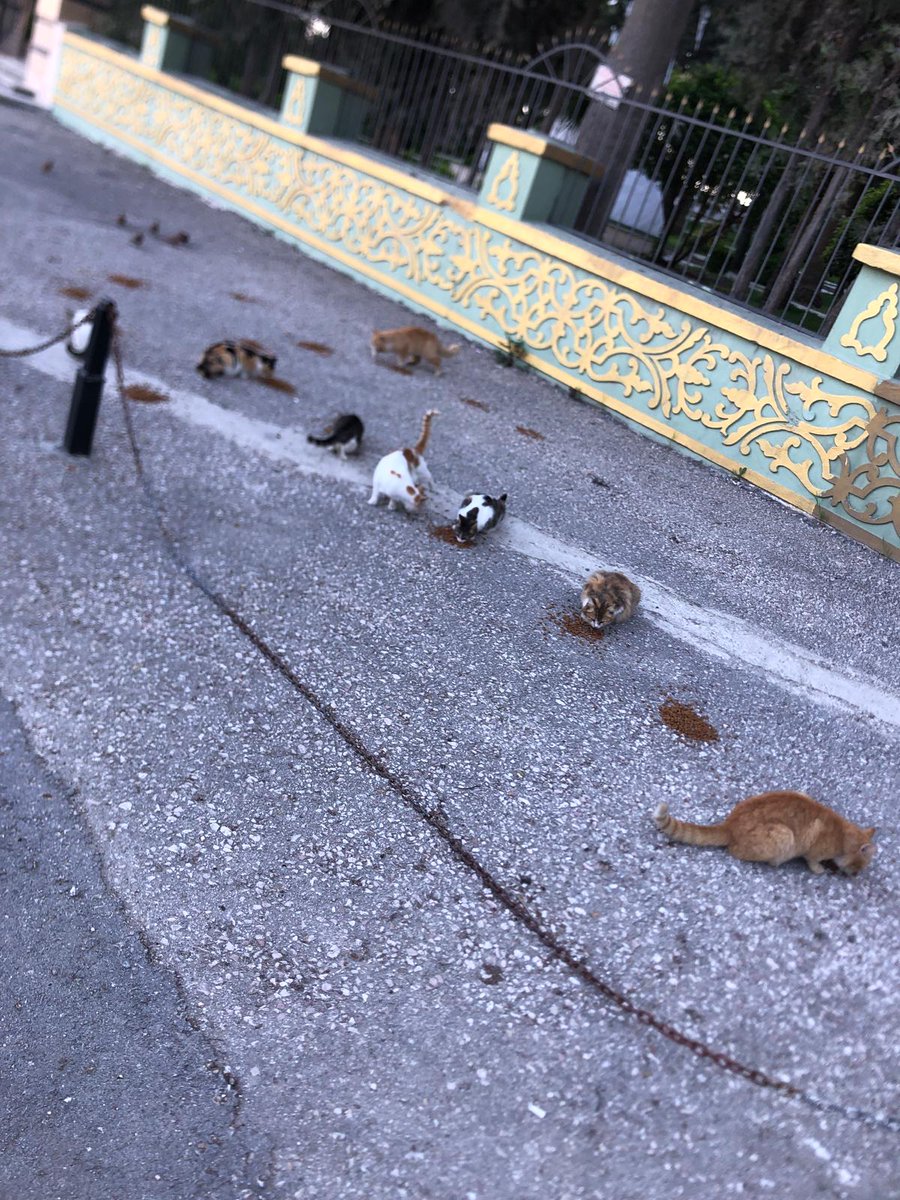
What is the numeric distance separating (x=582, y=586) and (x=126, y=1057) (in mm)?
3308

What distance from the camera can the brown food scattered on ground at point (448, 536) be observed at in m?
5.54

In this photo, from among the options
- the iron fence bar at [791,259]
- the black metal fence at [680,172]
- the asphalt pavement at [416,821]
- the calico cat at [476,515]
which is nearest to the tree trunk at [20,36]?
the black metal fence at [680,172]

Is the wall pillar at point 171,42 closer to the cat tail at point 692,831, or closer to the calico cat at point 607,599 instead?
the calico cat at point 607,599

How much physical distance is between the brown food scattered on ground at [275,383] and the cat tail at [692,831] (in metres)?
4.75

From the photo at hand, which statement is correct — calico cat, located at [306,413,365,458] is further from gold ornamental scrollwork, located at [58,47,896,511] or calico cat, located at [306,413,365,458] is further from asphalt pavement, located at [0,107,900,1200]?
gold ornamental scrollwork, located at [58,47,896,511]

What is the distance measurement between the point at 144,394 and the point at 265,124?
6437mm

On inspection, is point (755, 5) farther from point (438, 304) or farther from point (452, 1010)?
point (452, 1010)

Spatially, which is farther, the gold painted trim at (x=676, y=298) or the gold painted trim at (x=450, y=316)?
the gold painted trim at (x=450, y=316)

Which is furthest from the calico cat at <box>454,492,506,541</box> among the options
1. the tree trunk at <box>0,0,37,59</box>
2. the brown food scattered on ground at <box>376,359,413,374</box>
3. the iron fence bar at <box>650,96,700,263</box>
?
the tree trunk at <box>0,0,37,59</box>

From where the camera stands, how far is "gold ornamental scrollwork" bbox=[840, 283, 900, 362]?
20.4ft

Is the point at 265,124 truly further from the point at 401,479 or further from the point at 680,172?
the point at 401,479

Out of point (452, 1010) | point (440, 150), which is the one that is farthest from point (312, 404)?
point (440, 150)

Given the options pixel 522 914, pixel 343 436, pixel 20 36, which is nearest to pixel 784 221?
pixel 343 436

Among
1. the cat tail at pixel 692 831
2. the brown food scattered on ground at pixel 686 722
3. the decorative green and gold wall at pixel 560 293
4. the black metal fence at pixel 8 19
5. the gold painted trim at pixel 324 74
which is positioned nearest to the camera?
the cat tail at pixel 692 831
